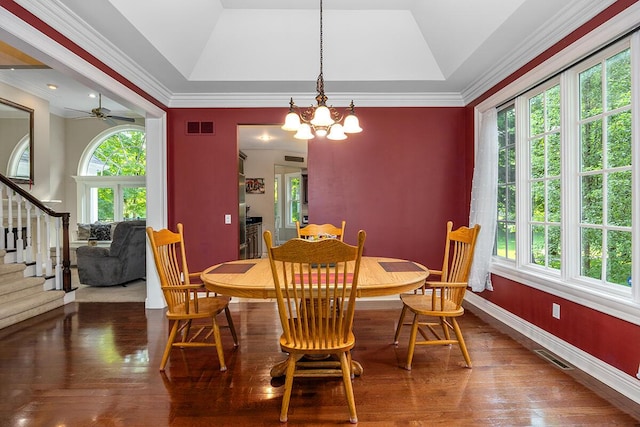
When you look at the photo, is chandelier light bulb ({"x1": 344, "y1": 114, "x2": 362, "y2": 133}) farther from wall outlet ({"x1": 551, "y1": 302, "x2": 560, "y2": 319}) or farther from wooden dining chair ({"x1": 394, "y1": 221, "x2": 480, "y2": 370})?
wall outlet ({"x1": 551, "y1": 302, "x2": 560, "y2": 319})

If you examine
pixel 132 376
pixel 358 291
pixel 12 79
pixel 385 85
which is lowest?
pixel 132 376

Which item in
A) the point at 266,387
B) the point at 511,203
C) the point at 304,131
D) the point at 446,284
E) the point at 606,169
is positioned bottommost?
the point at 266,387

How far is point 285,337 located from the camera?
1.92 metres

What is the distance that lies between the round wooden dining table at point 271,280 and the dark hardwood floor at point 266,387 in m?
0.29

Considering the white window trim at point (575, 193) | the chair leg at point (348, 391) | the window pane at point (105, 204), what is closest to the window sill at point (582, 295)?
the white window trim at point (575, 193)

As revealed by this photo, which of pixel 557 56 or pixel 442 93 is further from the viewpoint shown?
pixel 442 93

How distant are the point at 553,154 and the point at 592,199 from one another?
1.84 ft

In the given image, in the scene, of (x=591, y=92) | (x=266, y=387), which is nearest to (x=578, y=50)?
(x=591, y=92)

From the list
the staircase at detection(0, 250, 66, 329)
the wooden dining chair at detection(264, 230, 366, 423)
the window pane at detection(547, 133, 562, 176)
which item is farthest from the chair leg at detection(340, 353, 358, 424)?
the staircase at detection(0, 250, 66, 329)

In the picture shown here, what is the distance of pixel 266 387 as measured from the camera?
2246 millimetres

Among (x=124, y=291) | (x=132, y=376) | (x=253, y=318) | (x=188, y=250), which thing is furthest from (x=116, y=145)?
(x=132, y=376)

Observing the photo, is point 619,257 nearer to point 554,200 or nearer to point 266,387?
point 554,200

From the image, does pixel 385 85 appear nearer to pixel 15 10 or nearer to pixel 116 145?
pixel 15 10

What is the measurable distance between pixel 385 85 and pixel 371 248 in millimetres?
1942
